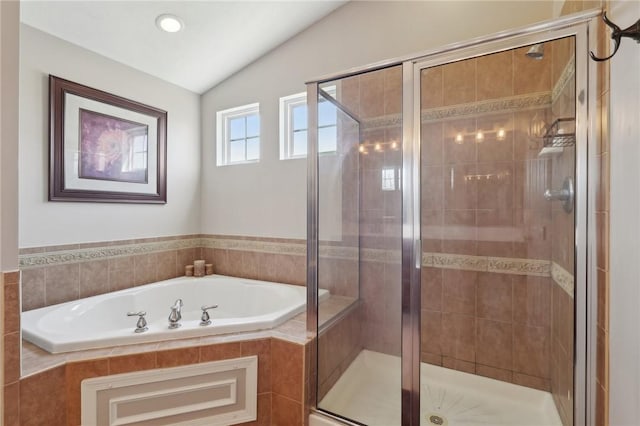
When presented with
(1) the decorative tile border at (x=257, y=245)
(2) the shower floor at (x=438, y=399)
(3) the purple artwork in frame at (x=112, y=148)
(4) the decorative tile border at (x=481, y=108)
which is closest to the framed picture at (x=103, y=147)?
(3) the purple artwork in frame at (x=112, y=148)

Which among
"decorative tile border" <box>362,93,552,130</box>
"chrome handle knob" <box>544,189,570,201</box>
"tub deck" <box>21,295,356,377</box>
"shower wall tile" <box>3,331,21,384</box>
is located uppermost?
"decorative tile border" <box>362,93,552,130</box>

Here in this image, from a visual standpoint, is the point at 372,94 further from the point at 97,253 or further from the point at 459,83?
the point at 97,253

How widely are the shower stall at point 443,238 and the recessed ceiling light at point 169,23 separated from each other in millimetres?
1224

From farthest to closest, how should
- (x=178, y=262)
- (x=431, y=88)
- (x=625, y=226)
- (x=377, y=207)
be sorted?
(x=178, y=262), (x=377, y=207), (x=431, y=88), (x=625, y=226)

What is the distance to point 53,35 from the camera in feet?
6.30

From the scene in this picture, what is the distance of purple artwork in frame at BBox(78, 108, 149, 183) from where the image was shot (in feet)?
6.89

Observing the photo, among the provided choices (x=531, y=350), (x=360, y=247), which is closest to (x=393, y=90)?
(x=360, y=247)

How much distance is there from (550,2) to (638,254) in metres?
1.86

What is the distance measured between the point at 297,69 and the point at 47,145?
1901mm

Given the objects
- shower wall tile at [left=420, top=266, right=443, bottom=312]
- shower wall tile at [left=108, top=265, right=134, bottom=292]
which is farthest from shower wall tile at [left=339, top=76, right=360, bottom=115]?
shower wall tile at [left=108, top=265, right=134, bottom=292]

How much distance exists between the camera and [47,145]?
1.90 meters

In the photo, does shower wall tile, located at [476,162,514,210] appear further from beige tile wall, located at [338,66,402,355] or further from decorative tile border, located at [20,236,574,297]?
beige tile wall, located at [338,66,402,355]

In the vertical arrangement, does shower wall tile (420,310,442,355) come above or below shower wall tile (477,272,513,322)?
below

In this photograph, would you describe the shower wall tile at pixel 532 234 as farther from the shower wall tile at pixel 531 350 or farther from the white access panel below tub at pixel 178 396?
the white access panel below tub at pixel 178 396
